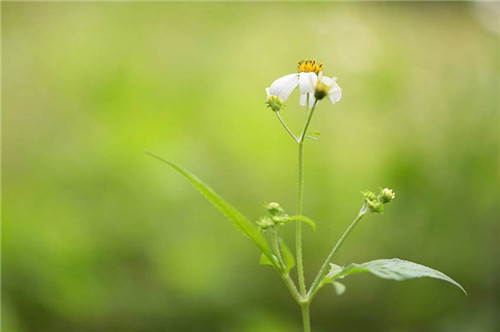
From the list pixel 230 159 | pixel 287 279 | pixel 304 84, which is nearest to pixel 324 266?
pixel 287 279

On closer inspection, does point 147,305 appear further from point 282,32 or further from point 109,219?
point 282,32

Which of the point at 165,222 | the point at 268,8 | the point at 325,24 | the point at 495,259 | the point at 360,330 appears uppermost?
the point at 268,8

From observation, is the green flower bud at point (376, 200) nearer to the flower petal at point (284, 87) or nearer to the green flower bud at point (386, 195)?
the green flower bud at point (386, 195)

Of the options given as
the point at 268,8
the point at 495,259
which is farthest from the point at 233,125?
the point at 495,259

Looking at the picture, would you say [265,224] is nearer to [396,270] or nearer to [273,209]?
[273,209]

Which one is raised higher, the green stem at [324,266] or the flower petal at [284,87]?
the flower petal at [284,87]

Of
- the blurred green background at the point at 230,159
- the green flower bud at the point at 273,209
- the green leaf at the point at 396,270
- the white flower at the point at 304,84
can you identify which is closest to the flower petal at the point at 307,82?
the white flower at the point at 304,84

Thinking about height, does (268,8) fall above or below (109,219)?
above

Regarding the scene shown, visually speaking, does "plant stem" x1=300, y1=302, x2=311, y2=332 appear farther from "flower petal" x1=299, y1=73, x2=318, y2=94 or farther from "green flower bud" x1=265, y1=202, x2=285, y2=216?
"flower petal" x1=299, y1=73, x2=318, y2=94
